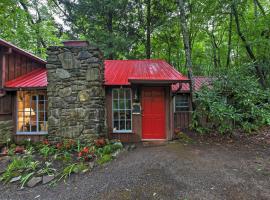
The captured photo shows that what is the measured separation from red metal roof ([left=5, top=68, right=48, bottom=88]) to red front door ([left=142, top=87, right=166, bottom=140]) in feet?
12.6

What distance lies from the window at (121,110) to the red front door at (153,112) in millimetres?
601

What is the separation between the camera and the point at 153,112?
6836mm

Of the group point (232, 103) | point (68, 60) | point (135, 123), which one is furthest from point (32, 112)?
point (232, 103)

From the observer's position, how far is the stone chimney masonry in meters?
5.99

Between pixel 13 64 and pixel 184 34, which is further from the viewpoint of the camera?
pixel 184 34

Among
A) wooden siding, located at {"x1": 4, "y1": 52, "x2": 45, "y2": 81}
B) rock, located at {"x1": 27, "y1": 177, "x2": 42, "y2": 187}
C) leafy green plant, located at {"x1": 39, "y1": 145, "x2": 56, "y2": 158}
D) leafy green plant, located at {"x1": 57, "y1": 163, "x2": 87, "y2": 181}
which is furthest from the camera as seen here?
wooden siding, located at {"x1": 4, "y1": 52, "x2": 45, "y2": 81}

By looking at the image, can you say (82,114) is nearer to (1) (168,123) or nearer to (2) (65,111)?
(2) (65,111)

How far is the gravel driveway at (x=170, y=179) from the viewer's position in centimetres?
324

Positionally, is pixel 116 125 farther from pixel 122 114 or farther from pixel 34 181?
pixel 34 181

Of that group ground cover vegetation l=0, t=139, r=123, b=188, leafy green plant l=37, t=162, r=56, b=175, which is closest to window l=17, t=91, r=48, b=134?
ground cover vegetation l=0, t=139, r=123, b=188

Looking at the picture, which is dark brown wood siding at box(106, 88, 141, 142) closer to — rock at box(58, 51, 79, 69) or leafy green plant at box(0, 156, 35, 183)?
rock at box(58, 51, 79, 69)

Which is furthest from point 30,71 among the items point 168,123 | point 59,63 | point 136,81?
point 168,123

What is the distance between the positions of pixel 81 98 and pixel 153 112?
271 centimetres

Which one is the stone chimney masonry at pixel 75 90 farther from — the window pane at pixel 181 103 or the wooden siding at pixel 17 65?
the window pane at pixel 181 103
